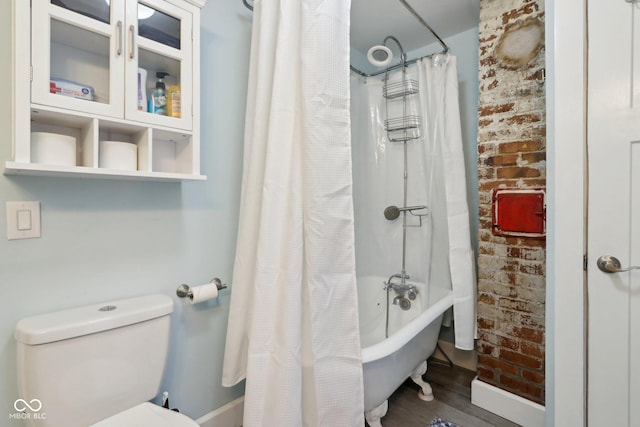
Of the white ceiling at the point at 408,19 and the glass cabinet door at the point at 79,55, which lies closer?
the glass cabinet door at the point at 79,55

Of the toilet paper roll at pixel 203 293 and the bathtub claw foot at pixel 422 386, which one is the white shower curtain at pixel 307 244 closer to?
the toilet paper roll at pixel 203 293

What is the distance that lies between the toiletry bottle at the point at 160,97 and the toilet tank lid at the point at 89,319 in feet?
2.47

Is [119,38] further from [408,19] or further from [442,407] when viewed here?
[442,407]

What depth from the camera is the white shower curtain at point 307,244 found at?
3.92 feet

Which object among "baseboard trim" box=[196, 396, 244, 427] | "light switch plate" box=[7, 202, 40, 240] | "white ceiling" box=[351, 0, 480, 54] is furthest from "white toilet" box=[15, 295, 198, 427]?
"white ceiling" box=[351, 0, 480, 54]

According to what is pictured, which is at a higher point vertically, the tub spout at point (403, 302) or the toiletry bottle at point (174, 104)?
the toiletry bottle at point (174, 104)

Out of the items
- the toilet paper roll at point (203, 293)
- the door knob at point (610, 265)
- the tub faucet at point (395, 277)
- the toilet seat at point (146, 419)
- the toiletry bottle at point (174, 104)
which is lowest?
the toilet seat at point (146, 419)

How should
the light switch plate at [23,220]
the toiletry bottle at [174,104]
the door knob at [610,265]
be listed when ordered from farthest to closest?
the toiletry bottle at [174,104] < the door knob at [610,265] < the light switch plate at [23,220]

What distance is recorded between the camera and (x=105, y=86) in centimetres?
106

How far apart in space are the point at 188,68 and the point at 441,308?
184 centimetres

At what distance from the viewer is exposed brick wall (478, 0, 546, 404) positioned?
1636 mm

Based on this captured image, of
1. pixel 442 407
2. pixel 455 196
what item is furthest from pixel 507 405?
pixel 455 196

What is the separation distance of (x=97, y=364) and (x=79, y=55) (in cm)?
106

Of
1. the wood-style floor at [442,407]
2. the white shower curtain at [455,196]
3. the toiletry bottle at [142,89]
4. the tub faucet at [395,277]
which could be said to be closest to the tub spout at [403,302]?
the tub faucet at [395,277]
